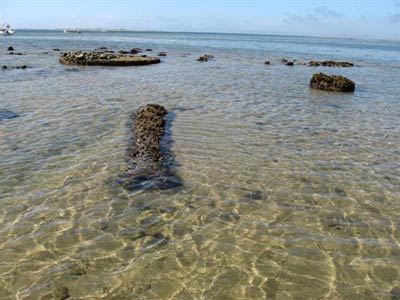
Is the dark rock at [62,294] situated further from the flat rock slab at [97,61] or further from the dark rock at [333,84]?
the flat rock slab at [97,61]

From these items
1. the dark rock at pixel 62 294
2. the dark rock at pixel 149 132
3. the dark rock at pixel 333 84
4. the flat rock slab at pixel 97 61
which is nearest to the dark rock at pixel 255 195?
the dark rock at pixel 149 132

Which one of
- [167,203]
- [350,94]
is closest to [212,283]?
[167,203]

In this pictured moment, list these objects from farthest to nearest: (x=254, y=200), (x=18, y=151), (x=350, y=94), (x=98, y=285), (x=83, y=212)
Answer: (x=350, y=94)
(x=18, y=151)
(x=254, y=200)
(x=83, y=212)
(x=98, y=285)

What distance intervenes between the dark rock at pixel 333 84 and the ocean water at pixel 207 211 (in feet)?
32.4

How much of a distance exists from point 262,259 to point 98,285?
9.90 feet

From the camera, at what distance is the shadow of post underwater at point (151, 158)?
10.0 metres

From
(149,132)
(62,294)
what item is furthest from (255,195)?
(149,132)

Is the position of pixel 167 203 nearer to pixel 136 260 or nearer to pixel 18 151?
pixel 136 260

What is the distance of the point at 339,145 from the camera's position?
45.2 ft

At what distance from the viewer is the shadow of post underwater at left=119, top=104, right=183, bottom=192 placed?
10008mm

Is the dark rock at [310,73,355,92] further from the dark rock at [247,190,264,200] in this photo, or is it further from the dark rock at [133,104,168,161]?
the dark rock at [247,190,264,200]

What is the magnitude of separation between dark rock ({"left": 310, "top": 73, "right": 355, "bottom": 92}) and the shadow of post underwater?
15.6 metres

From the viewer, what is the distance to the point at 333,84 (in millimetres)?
27172

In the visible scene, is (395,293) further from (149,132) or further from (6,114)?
(6,114)
